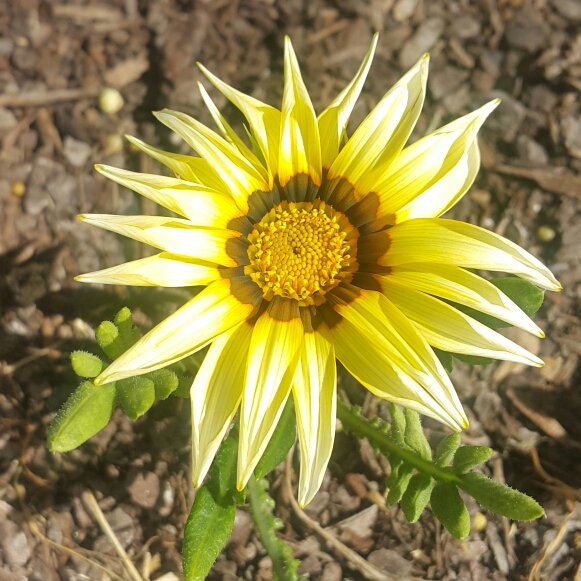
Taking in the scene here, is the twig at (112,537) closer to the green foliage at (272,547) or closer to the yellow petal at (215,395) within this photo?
the green foliage at (272,547)

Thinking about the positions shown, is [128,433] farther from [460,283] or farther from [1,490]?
[460,283]

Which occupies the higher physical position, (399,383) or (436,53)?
(436,53)

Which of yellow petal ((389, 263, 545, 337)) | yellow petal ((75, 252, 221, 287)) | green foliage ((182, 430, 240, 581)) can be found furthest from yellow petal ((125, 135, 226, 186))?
green foliage ((182, 430, 240, 581))

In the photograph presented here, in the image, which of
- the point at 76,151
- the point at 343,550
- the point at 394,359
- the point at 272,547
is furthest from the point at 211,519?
the point at 76,151

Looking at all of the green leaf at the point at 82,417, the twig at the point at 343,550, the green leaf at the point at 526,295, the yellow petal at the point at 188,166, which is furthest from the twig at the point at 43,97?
the green leaf at the point at 526,295

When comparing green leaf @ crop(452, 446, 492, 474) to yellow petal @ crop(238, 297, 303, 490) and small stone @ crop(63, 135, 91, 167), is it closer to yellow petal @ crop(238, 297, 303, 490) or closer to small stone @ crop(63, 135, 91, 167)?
yellow petal @ crop(238, 297, 303, 490)

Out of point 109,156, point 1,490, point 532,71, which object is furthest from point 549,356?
point 1,490
